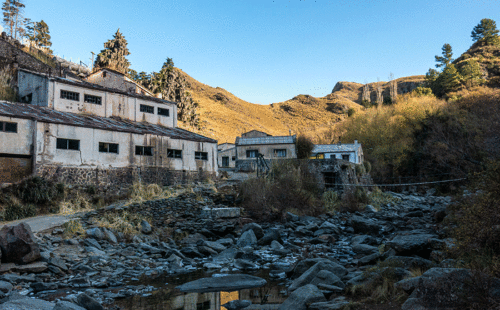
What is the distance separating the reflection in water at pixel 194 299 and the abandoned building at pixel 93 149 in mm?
14121

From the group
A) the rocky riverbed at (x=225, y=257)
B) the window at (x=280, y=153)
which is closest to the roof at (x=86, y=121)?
the rocky riverbed at (x=225, y=257)

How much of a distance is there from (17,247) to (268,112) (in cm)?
10895

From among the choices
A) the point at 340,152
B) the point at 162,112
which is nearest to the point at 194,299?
the point at 162,112

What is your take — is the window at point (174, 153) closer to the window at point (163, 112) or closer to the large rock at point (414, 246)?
the window at point (163, 112)

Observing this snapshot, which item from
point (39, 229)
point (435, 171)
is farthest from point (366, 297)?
point (435, 171)

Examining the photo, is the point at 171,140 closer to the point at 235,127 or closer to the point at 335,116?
the point at 235,127

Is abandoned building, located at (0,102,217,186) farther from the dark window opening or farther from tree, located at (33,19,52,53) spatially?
tree, located at (33,19,52,53)

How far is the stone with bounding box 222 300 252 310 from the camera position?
847 centimetres

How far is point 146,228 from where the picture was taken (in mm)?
17781

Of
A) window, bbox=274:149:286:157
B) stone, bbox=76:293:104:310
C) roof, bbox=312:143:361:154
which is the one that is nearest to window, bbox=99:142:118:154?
stone, bbox=76:293:104:310

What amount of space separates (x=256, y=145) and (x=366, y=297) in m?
32.0

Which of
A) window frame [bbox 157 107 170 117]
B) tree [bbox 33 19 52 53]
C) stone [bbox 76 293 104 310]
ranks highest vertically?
tree [bbox 33 19 52 53]

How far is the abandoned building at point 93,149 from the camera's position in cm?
2002

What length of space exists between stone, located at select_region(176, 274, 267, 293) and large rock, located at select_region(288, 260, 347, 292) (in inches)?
57.5
